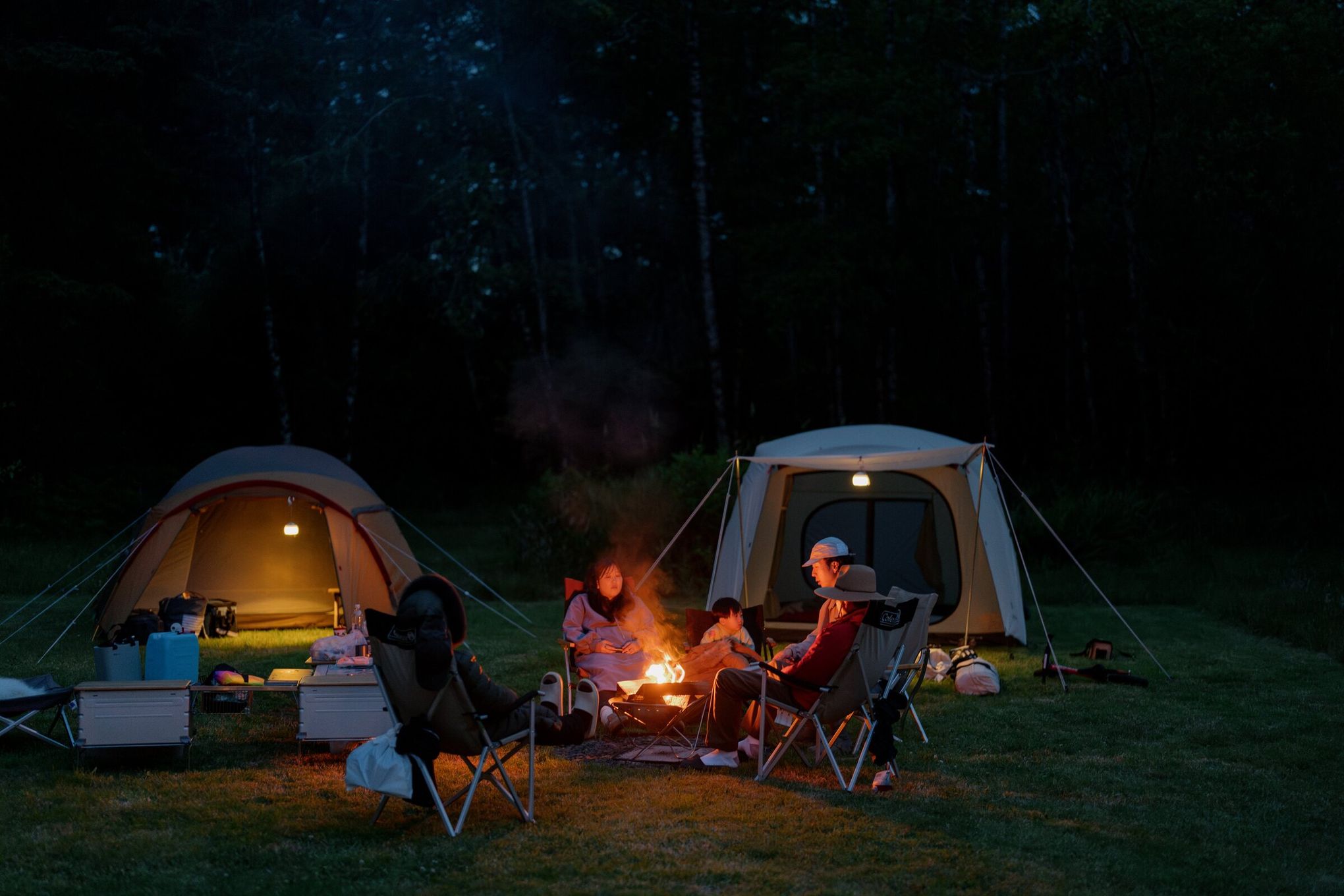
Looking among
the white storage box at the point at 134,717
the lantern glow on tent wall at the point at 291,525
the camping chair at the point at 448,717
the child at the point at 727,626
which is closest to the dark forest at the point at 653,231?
the lantern glow on tent wall at the point at 291,525

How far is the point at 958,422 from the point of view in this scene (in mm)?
24125

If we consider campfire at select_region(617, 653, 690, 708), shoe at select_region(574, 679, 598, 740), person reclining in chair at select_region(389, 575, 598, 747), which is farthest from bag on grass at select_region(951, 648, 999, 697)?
person reclining in chair at select_region(389, 575, 598, 747)

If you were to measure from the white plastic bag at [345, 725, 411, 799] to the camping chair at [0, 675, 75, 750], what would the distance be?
175 centimetres

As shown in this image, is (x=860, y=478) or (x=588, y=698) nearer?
(x=588, y=698)

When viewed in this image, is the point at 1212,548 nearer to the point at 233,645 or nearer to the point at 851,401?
the point at 851,401

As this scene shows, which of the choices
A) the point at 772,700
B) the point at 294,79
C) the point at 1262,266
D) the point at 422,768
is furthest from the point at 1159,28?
the point at 422,768

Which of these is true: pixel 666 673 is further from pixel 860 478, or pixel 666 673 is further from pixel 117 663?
pixel 860 478

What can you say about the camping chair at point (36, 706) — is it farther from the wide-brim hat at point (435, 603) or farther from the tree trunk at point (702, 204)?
the tree trunk at point (702, 204)

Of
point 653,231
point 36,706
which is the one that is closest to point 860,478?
point 36,706

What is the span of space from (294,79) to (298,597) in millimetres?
11757

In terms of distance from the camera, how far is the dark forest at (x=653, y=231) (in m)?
18.7

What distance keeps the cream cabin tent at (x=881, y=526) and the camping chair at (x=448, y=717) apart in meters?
4.58

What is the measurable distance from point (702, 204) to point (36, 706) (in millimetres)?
13508

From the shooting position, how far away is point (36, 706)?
5.60 meters
